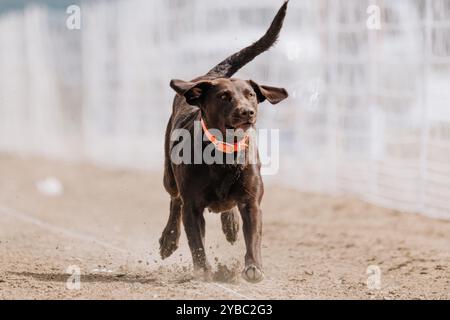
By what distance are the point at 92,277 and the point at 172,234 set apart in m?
0.88

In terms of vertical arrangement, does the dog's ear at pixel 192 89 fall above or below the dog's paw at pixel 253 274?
above

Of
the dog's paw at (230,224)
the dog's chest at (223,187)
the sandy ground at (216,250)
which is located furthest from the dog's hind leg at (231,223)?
the dog's chest at (223,187)

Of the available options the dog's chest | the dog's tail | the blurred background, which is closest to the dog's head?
the dog's chest

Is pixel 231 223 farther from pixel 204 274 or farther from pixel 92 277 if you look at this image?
pixel 92 277

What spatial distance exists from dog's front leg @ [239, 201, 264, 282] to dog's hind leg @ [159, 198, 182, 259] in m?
1.05

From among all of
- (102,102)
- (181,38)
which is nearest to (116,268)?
(181,38)

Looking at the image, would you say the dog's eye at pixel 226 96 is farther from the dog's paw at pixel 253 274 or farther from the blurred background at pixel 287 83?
the blurred background at pixel 287 83

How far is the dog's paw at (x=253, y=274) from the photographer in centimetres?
561

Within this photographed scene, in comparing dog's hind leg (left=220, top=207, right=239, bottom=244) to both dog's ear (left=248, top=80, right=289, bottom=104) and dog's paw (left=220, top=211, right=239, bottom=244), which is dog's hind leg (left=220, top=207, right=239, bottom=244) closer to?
dog's paw (left=220, top=211, right=239, bottom=244)

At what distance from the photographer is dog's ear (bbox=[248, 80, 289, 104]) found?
5.91 m

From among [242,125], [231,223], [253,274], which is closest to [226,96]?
[242,125]

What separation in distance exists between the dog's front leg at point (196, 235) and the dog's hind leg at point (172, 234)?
2.91 feet

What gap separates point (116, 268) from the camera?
6480 mm

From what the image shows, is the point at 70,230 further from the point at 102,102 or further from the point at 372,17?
the point at 102,102
